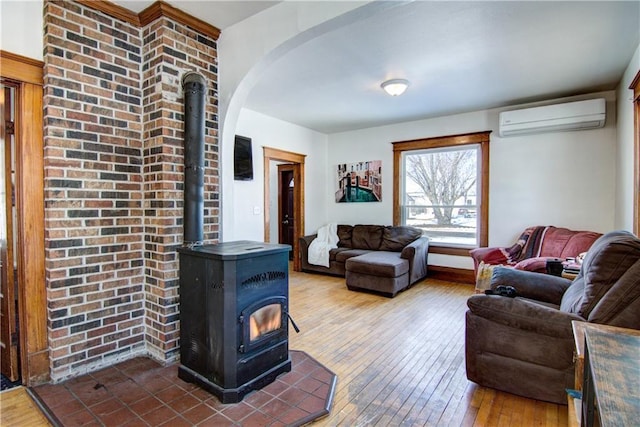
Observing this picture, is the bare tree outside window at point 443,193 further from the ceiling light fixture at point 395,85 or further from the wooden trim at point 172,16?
the wooden trim at point 172,16

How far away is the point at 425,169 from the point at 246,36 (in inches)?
155

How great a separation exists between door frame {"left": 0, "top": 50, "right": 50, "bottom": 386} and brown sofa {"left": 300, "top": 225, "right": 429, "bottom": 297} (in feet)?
11.1

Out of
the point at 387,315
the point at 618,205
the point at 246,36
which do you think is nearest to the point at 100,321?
the point at 246,36

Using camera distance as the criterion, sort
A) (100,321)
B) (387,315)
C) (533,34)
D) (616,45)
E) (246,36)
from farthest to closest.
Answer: (387,315) → (616,45) → (533,34) → (246,36) → (100,321)

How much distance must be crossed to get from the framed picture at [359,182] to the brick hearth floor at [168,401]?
13.4 ft

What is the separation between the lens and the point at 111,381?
7.00 ft

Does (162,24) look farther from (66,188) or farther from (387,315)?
(387,315)

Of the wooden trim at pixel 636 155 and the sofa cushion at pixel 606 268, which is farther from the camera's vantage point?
the wooden trim at pixel 636 155

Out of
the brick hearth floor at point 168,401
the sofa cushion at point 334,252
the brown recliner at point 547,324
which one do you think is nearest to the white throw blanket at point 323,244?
the sofa cushion at point 334,252

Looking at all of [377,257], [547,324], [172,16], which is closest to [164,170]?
[172,16]

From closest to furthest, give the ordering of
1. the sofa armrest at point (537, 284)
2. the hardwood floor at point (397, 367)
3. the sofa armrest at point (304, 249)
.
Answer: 1. the hardwood floor at point (397, 367)
2. the sofa armrest at point (537, 284)
3. the sofa armrest at point (304, 249)

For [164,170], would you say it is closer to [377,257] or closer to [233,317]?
[233,317]

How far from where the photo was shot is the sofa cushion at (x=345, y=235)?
5844 millimetres

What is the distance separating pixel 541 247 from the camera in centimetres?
395
